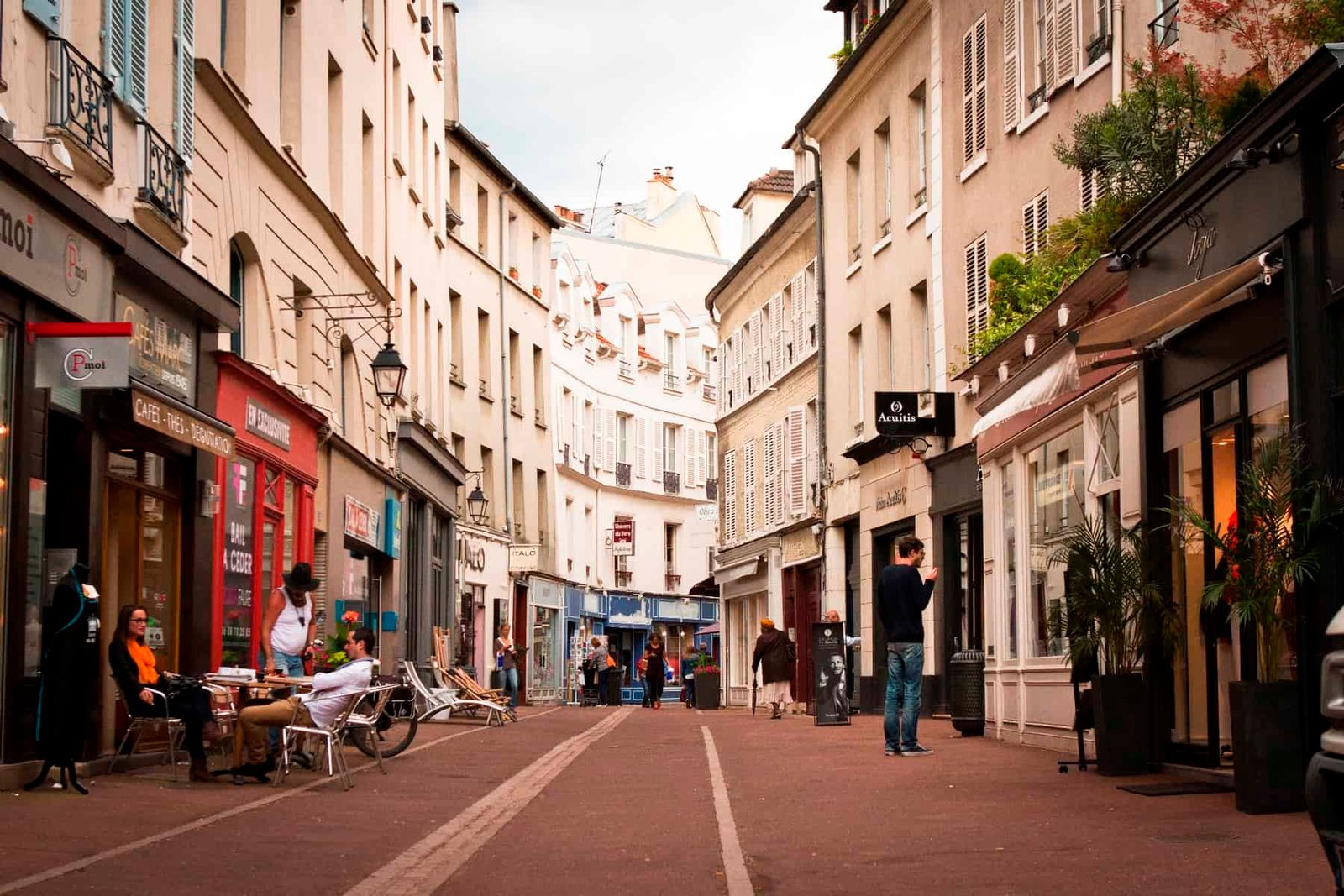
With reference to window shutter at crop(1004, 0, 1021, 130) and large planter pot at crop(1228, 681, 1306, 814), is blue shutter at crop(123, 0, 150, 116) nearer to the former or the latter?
large planter pot at crop(1228, 681, 1306, 814)

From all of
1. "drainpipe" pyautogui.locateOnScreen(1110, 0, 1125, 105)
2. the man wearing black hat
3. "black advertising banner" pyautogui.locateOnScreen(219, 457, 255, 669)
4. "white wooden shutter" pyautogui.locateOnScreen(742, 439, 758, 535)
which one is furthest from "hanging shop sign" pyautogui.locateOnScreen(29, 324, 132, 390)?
"white wooden shutter" pyautogui.locateOnScreen(742, 439, 758, 535)

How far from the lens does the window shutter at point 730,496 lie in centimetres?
4419

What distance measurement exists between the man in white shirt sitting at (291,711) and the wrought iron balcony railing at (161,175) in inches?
176

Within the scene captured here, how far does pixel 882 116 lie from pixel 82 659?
19.5 metres

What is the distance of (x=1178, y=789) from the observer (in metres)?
12.2

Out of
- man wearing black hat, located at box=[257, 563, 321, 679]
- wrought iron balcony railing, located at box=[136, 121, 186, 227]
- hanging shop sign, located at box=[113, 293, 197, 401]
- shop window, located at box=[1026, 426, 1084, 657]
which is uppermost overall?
wrought iron balcony railing, located at box=[136, 121, 186, 227]

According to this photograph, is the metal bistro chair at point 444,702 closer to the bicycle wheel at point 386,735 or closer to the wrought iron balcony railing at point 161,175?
the bicycle wheel at point 386,735

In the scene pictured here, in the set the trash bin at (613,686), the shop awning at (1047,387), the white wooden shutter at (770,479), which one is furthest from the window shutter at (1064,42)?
the trash bin at (613,686)

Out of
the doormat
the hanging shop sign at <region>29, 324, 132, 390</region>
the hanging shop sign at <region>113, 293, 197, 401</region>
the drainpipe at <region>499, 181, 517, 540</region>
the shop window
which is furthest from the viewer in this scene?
the drainpipe at <region>499, 181, 517, 540</region>

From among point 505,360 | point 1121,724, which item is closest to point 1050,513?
point 1121,724

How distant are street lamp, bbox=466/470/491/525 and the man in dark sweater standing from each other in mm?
23016

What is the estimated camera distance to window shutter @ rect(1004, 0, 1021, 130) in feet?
73.1

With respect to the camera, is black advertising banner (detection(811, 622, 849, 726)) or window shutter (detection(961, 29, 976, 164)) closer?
window shutter (detection(961, 29, 976, 164))

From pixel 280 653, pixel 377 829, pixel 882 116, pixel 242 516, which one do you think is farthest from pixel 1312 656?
pixel 882 116
